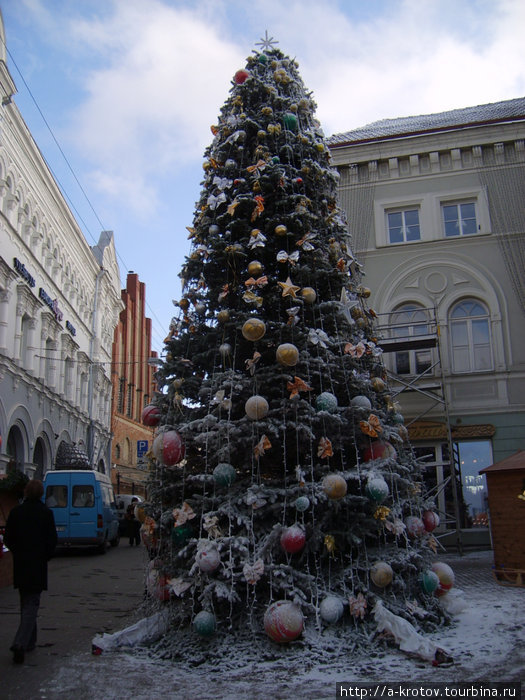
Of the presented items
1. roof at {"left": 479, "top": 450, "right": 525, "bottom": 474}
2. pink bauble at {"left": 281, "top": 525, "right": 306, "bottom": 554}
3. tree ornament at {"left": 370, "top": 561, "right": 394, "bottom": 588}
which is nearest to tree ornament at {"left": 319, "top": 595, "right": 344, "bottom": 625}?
tree ornament at {"left": 370, "top": 561, "right": 394, "bottom": 588}

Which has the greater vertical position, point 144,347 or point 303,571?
point 144,347

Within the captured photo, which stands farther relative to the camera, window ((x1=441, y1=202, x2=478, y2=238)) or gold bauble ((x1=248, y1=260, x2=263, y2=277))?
window ((x1=441, y1=202, x2=478, y2=238))

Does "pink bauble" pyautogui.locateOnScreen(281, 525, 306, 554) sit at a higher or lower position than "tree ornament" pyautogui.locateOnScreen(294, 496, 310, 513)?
lower

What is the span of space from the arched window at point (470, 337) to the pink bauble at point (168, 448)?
12014mm

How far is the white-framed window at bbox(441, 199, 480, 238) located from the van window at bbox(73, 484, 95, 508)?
485 inches

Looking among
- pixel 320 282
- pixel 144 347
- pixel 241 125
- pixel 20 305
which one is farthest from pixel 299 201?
pixel 144 347

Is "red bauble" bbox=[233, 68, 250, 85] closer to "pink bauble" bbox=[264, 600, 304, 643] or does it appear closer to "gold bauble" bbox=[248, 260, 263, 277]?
"gold bauble" bbox=[248, 260, 263, 277]

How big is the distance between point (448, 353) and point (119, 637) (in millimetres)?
12917

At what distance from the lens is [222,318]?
23.2 feet

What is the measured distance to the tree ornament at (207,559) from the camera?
5.75 metres

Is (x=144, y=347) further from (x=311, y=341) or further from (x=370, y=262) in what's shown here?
(x=311, y=341)

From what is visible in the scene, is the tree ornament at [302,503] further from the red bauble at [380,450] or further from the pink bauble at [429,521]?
the pink bauble at [429,521]

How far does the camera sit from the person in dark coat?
18.7ft

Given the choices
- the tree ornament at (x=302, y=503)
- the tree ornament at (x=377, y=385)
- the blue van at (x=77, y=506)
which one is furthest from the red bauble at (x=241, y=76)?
the blue van at (x=77, y=506)
